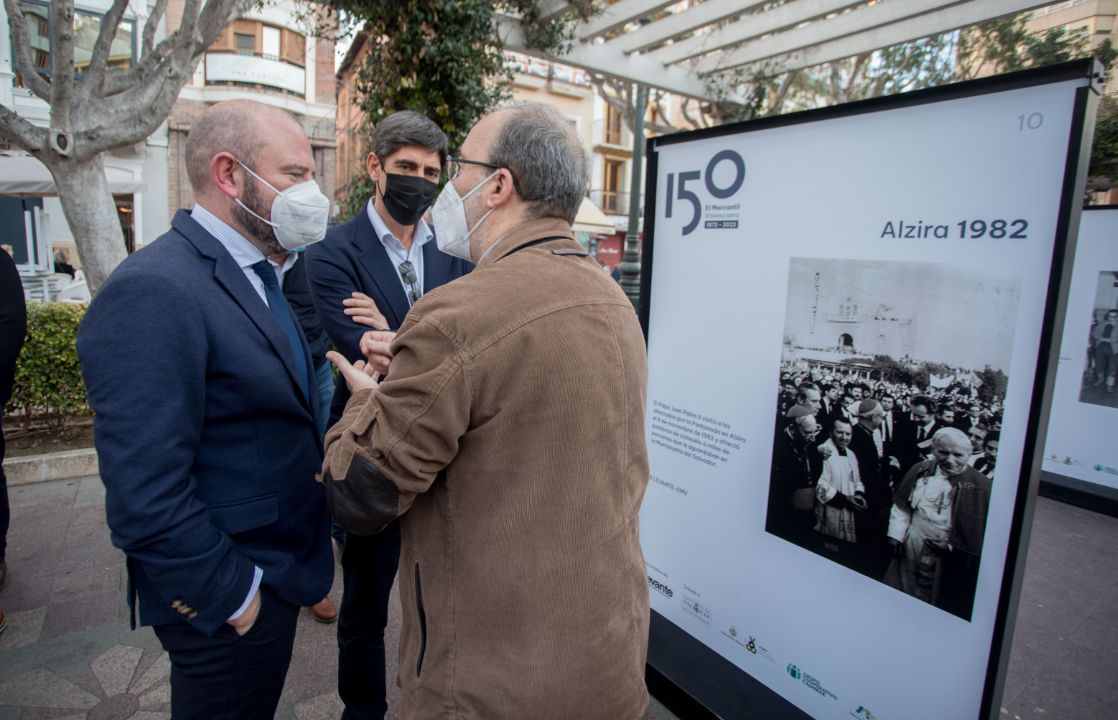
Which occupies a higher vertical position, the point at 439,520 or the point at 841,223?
the point at 841,223

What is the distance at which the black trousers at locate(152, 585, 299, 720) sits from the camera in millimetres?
1540

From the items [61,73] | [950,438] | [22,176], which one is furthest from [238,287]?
[22,176]

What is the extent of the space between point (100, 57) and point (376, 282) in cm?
476

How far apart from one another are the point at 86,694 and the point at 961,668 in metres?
3.27

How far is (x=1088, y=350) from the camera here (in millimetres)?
5297

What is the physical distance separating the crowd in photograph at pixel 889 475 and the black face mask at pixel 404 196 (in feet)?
5.54

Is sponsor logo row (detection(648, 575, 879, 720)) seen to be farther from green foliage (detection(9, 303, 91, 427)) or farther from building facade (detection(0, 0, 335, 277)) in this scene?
building facade (detection(0, 0, 335, 277))

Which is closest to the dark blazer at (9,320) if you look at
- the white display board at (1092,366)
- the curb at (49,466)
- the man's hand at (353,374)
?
the curb at (49,466)

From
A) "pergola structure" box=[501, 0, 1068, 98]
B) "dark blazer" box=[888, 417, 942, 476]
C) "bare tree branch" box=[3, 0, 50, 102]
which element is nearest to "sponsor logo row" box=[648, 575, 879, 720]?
"dark blazer" box=[888, 417, 942, 476]

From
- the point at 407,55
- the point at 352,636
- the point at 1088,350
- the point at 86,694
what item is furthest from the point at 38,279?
the point at 1088,350

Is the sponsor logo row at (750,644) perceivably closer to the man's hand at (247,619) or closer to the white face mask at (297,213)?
the man's hand at (247,619)

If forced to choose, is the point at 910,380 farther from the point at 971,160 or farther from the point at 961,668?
the point at 961,668

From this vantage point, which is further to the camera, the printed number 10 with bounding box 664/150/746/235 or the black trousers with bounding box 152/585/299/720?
the printed number 10 with bounding box 664/150/746/235

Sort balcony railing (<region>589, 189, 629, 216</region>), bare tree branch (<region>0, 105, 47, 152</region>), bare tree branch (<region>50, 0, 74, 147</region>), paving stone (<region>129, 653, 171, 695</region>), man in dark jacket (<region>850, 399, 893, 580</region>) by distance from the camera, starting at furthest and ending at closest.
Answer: balcony railing (<region>589, 189, 629, 216</region>)
bare tree branch (<region>0, 105, 47, 152</region>)
bare tree branch (<region>50, 0, 74, 147</region>)
paving stone (<region>129, 653, 171, 695</region>)
man in dark jacket (<region>850, 399, 893, 580</region>)
